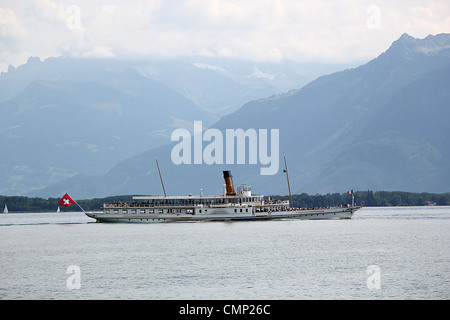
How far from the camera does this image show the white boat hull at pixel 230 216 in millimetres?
166750

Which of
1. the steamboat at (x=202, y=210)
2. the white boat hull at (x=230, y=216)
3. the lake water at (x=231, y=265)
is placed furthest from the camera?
the steamboat at (x=202, y=210)

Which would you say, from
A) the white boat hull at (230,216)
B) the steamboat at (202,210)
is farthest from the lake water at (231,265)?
the steamboat at (202,210)

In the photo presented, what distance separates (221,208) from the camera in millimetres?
167375

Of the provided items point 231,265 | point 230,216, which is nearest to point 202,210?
point 230,216

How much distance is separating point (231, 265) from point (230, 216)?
76.8 meters

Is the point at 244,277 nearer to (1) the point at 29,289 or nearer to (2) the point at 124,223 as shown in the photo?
(1) the point at 29,289

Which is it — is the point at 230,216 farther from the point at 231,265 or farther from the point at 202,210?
the point at 231,265

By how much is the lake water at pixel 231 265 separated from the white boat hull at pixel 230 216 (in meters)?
25.7

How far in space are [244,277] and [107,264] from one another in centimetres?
2026

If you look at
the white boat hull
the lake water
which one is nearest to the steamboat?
the white boat hull

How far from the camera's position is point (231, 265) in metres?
89.8

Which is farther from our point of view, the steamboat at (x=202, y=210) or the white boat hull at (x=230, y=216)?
the steamboat at (x=202, y=210)

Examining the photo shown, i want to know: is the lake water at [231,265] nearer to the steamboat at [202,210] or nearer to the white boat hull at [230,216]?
the white boat hull at [230,216]
